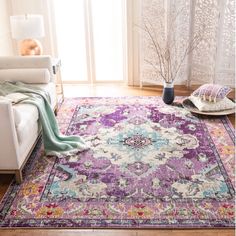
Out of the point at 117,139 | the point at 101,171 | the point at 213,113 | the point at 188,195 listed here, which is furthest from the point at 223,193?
the point at 213,113

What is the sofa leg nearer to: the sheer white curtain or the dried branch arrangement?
the dried branch arrangement

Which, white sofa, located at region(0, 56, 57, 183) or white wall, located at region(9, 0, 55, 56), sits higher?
white wall, located at region(9, 0, 55, 56)

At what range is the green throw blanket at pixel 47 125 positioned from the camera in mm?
2930

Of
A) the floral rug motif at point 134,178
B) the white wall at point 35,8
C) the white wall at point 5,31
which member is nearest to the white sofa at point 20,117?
the floral rug motif at point 134,178

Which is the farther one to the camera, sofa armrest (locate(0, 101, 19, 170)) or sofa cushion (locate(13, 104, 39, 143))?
sofa cushion (locate(13, 104, 39, 143))

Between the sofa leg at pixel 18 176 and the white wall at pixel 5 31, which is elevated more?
the white wall at pixel 5 31

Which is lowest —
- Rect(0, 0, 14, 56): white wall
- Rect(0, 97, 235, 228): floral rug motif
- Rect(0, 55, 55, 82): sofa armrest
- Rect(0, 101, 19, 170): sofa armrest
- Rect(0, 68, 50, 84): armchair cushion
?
Rect(0, 97, 235, 228): floral rug motif

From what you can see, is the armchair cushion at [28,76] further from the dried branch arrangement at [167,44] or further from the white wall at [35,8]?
the dried branch arrangement at [167,44]

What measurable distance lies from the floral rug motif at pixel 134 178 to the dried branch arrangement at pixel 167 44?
962mm

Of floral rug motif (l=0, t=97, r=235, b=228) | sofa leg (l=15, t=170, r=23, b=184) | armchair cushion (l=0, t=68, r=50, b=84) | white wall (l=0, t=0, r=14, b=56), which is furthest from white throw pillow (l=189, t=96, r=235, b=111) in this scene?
white wall (l=0, t=0, r=14, b=56)

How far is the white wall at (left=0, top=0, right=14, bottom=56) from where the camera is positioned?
429 cm

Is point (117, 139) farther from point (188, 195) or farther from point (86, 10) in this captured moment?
point (86, 10)

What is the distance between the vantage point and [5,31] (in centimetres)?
439

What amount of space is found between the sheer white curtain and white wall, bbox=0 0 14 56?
66 cm
